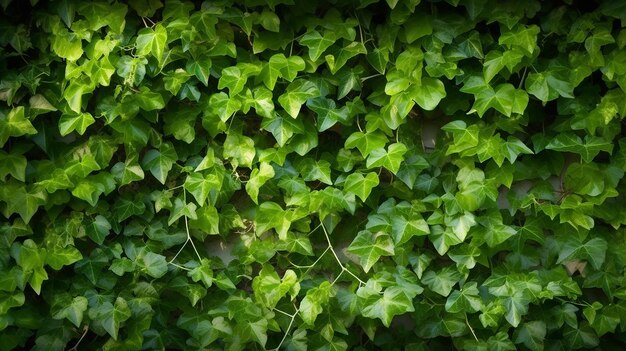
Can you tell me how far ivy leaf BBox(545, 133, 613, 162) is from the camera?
2.46m

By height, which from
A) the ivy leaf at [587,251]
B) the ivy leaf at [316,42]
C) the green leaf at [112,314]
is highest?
the ivy leaf at [316,42]

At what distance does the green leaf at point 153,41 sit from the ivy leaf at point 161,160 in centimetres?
33

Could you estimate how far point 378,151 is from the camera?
2.49 meters

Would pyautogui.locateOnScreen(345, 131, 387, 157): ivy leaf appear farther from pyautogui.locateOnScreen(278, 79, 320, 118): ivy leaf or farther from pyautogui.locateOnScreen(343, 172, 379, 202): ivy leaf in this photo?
pyautogui.locateOnScreen(278, 79, 320, 118): ivy leaf

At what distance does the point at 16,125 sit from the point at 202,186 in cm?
69

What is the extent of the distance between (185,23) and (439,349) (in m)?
Result: 1.54

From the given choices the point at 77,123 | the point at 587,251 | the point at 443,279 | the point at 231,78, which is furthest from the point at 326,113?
the point at 587,251

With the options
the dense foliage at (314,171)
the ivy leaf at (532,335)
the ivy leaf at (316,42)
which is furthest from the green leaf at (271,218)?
the ivy leaf at (532,335)

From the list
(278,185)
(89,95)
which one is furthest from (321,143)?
(89,95)

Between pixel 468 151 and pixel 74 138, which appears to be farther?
pixel 74 138

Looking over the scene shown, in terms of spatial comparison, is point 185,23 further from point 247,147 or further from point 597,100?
point 597,100

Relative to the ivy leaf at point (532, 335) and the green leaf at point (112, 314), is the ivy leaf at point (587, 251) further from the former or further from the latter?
the green leaf at point (112, 314)

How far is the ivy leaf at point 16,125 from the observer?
99.2 inches

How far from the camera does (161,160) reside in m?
2.61
